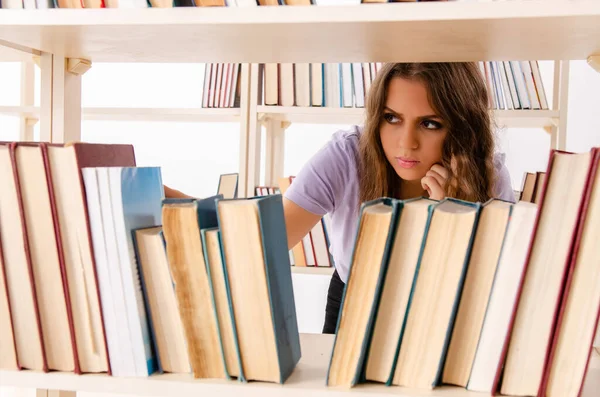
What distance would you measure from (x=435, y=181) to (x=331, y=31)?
0.77 m

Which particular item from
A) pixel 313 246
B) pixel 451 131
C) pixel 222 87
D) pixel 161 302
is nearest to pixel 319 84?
pixel 222 87

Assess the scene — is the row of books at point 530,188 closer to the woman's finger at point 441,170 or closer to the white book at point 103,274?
the woman's finger at point 441,170

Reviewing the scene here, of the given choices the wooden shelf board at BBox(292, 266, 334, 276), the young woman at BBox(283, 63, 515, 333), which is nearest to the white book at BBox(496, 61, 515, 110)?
the young woman at BBox(283, 63, 515, 333)

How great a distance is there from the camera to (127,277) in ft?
2.24

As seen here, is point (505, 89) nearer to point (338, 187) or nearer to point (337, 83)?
point (337, 83)

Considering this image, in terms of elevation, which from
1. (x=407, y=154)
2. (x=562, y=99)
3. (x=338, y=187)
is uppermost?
(x=562, y=99)

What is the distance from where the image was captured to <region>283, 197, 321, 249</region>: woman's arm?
1.55 m

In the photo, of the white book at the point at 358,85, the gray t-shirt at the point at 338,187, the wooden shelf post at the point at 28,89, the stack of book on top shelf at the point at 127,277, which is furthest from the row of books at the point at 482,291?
the wooden shelf post at the point at 28,89

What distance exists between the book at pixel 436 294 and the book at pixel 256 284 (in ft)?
0.45

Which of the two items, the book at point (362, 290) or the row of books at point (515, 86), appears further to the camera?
the row of books at point (515, 86)

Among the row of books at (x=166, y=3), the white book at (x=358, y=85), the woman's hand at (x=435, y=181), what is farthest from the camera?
the white book at (x=358, y=85)

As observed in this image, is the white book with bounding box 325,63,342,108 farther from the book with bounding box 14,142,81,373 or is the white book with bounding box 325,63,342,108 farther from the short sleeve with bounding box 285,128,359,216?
the book with bounding box 14,142,81,373

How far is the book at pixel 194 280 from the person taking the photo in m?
0.65

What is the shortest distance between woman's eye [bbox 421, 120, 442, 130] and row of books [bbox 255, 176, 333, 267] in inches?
40.2
